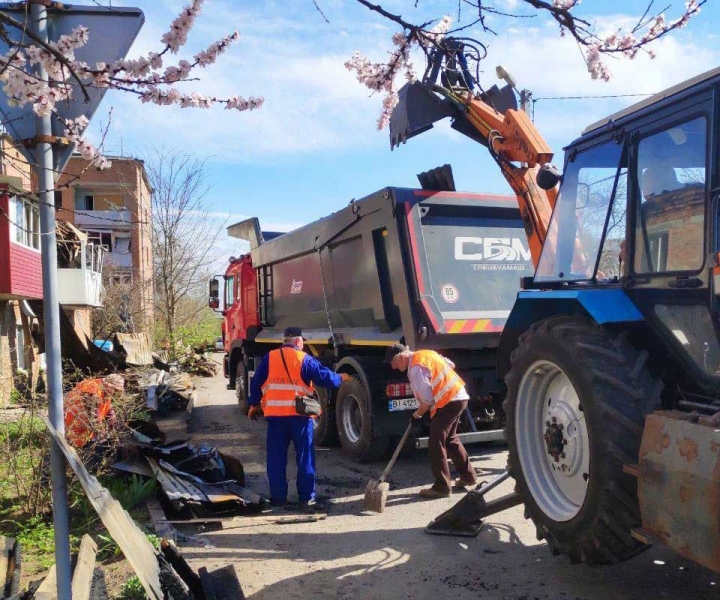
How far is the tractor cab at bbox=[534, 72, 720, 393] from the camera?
10.1ft

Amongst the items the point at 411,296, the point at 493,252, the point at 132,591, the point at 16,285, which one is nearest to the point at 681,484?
the point at 132,591

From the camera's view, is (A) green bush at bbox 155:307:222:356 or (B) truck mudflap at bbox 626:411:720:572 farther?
(A) green bush at bbox 155:307:222:356

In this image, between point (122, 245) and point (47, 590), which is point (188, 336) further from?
point (47, 590)

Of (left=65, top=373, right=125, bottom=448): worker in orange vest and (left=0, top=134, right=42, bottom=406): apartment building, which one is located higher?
(left=0, top=134, right=42, bottom=406): apartment building

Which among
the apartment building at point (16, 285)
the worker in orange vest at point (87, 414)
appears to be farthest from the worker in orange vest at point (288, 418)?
the apartment building at point (16, 285)

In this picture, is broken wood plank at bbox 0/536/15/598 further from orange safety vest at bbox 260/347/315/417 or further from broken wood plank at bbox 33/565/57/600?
orange safety vest at bbox 260/347/315/417

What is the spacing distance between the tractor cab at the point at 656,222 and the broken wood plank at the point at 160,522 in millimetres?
3397

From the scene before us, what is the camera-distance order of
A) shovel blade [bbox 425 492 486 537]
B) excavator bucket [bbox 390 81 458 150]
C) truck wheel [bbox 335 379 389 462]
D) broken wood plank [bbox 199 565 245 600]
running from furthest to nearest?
truck wheel [bbox 335 379 389 462]
excavator bucket [bbox 390 81 458 150]
shovel blade [bbox 425 492 486 537]
broken wood plank [bbox 199 565 245 600]

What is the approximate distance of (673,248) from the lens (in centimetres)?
331

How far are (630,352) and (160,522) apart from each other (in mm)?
3729

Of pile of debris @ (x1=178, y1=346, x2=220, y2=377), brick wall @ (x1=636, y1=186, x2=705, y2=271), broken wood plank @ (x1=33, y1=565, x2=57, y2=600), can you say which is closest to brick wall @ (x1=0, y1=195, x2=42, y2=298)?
pile of debris @ (x1=178, y1=346, x2=220, y2=377)

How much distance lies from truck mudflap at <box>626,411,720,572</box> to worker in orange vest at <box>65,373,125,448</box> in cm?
456

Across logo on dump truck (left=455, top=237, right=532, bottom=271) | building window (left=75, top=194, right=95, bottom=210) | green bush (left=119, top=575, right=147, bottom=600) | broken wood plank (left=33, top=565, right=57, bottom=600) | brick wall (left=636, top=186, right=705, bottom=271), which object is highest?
building window (left=75, top=194, right=95, bottom=210)

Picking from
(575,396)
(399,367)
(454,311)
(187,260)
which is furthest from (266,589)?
(187,260)
